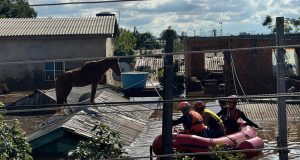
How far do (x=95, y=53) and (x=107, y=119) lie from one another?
59.9 ft

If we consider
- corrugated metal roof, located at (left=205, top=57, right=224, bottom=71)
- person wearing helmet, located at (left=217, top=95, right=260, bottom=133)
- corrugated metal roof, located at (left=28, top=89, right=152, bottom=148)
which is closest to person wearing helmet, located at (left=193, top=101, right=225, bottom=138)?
person wearing helmet, located at (left=217, top=95, right=260, bottom=133)

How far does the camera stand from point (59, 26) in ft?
123

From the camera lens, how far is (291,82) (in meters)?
28.0

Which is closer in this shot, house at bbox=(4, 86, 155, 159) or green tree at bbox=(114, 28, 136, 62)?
house at bbox=(4, 86, 155, 159)

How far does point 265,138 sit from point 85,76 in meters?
6.11

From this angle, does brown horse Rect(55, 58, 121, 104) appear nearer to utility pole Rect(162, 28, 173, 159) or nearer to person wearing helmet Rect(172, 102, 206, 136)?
person wearing helmet Rect(172, 102, 206, 136)

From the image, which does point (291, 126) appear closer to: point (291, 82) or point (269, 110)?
point (269, 110)

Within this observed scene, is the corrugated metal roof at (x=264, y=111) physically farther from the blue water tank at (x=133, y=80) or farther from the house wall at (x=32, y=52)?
the house wall at (x=32, y=52)

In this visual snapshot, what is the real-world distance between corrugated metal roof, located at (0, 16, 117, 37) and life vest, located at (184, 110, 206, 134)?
70.5 ft

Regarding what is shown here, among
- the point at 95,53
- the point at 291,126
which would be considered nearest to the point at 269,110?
the point at 291,126

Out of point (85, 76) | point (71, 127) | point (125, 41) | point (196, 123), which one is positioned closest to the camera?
point (196, 123)

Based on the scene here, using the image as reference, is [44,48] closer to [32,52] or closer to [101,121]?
[32,52]

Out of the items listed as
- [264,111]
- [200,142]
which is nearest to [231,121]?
[200,142]

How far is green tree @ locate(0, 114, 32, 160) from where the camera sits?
7.32m
